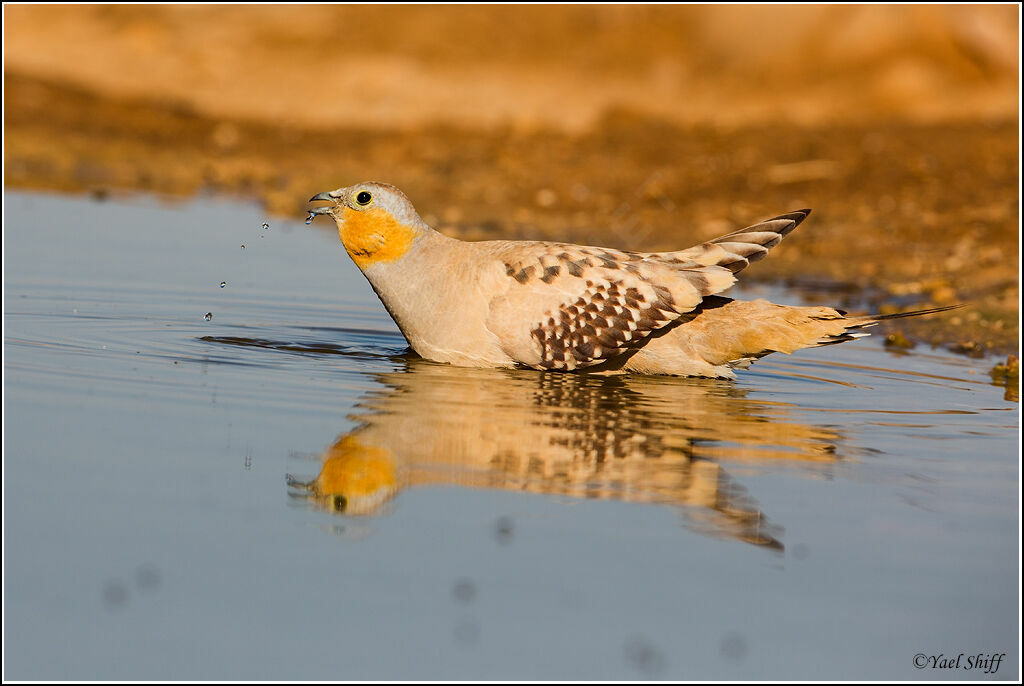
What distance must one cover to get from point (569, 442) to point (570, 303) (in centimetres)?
174

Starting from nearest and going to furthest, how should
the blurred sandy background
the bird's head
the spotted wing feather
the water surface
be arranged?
the water surface → the spotted wing feather → the bird's head → the blurred sandy background

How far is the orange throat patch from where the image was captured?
8289mm

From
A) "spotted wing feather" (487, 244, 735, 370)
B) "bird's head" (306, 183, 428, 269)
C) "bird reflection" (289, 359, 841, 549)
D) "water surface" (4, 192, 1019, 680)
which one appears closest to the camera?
"water surface" (4, 192, 1019, 680)

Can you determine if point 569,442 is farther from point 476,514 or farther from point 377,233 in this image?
point 377,233

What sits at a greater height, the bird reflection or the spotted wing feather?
the spotted wing feather

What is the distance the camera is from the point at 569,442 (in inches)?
255

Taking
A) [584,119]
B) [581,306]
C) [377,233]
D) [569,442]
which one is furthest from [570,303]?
[584,119]

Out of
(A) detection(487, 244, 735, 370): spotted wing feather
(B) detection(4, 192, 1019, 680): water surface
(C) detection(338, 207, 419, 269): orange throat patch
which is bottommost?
(B) detection(4, 192, 1019, 680): water surface

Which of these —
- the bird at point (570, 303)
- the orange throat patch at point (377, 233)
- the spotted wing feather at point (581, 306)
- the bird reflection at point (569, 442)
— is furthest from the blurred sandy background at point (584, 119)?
the orange throat patch at point (377, 233)

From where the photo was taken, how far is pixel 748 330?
8281 millimetres

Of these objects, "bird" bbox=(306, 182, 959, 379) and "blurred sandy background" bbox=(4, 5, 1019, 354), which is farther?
"blurred sandy background" bbox=(4, 5, 1019, 354)

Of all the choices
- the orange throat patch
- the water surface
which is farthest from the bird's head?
the water surface

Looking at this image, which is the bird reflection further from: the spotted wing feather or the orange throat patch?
the orange throat patch

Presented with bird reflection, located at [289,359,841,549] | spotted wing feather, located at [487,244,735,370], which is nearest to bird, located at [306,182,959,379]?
spotted wing feather, located at [487,244,735,370]
